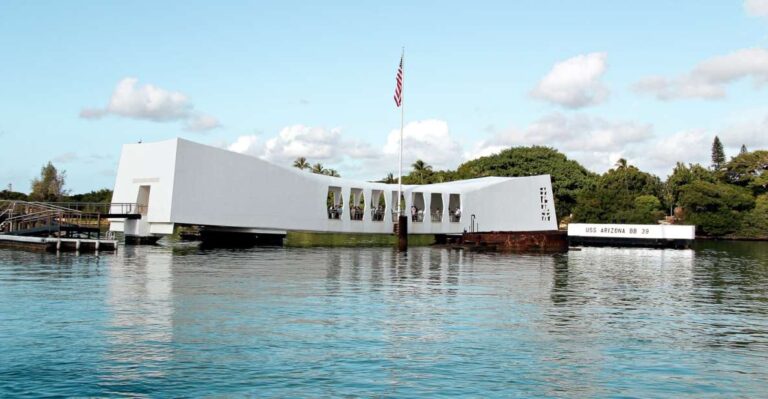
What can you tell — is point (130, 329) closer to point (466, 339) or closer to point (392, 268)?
point (466, 339)

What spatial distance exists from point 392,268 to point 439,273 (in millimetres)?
2932

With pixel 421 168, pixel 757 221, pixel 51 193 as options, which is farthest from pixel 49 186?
pixel 757 221

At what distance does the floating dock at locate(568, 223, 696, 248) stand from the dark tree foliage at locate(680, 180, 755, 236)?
2874 cm

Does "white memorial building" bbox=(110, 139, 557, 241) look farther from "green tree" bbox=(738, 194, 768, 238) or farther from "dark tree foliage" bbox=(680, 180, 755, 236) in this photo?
"green tree" bbox=(738, 194, 768, 238)

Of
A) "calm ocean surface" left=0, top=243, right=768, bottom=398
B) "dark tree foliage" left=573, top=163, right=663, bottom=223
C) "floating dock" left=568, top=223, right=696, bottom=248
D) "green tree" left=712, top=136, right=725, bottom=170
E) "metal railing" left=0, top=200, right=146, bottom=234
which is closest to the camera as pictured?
"calm ocean surface" left=0, top=243, right=768, bottom=398

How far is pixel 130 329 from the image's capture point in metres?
14.2

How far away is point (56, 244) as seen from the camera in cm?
3781

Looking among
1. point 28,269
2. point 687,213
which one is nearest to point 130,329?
point 28,269

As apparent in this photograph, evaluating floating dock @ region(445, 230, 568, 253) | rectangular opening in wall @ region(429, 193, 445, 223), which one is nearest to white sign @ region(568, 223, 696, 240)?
rectangular opening in wall @ region(429, 193, 445, 223)

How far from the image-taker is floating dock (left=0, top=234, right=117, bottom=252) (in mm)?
37594

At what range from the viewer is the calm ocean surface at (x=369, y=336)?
34.2ft

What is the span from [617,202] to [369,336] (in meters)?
86.6

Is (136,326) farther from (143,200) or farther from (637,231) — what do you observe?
(637,231)

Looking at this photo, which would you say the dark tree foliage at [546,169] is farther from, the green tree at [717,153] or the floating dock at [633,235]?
the green tree at [717,153]
